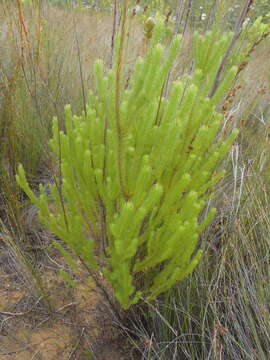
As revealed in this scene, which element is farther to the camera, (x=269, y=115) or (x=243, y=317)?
(x=269, y=115)

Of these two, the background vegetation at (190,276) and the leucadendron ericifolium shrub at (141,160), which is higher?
the leucadendron ericifolium shrub at (141,160)

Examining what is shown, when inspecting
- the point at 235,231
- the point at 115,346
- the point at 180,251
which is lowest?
the point at 115,346

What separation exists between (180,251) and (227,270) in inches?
21.1

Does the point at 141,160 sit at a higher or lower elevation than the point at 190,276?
higher

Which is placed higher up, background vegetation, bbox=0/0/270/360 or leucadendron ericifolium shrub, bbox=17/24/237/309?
leucadendron ericifolium shrub, bbox=17/24/237/309

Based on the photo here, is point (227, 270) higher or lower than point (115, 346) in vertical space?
higher

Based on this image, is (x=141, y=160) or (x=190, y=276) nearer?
(x=141, y=160)

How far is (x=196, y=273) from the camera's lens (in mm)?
1592

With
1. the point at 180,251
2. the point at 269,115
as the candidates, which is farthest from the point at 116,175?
the point at 269,115

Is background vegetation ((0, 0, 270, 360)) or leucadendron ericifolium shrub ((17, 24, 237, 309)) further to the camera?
background vegetation ((0, 0, 270, 360))

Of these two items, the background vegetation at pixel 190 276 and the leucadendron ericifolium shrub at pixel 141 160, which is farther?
the background vegetation at pixel 190 276

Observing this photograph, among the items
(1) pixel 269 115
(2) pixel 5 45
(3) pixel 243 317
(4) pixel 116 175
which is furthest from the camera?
(1) pixel 269 115

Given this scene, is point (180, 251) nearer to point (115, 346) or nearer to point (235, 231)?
point (235, 231)

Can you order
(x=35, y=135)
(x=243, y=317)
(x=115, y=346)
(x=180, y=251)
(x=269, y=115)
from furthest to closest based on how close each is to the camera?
(x=269, y=115)
(x=35, y=135)
(x=115, y=346)
(x=243, y=317)
(x=180, y=251)
